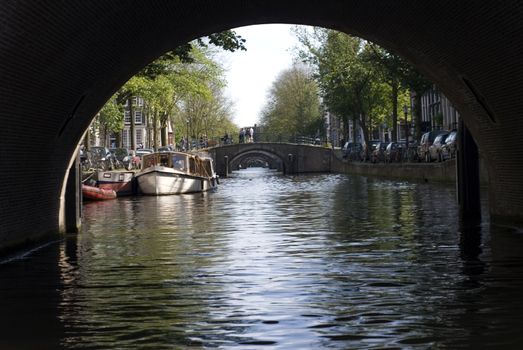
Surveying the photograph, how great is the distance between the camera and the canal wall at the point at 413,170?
110 feet

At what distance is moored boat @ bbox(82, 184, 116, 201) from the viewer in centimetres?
3347

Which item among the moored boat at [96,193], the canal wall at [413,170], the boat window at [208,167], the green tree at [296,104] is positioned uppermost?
the green tree at [296,104]

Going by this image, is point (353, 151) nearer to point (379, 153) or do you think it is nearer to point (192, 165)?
point (379, 153)

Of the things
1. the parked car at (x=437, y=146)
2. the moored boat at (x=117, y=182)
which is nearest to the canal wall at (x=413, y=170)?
the parked car at (x=437, y=146)

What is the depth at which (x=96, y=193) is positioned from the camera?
3438cm

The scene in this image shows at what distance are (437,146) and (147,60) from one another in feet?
77.3

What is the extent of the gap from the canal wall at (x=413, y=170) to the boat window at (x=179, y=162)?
11.3 metres

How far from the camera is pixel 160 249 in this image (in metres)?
14.6

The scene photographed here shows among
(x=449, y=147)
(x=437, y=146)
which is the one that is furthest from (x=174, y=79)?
(x=449, y=147)

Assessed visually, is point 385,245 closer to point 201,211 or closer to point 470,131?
point 470,131

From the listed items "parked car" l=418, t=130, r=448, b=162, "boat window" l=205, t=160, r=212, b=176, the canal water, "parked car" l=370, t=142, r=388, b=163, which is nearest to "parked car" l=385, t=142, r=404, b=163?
"parked car" l=370, t=142, r=388, b=163

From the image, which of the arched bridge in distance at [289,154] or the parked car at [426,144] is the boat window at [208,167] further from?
the arched bridge in distance at [289,154]

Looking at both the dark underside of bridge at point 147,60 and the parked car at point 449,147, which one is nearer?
the dark underside of bridge at point 147,60

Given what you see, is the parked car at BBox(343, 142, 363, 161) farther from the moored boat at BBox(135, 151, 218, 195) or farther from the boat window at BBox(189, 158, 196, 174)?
the boat window at BBox(189, 158, 196, 174)
